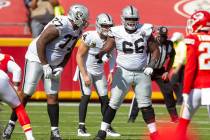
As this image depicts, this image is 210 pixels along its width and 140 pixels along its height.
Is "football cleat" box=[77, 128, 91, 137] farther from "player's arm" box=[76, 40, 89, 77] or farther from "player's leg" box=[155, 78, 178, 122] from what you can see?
"player's leg" box=[155, 78, 178, 122]

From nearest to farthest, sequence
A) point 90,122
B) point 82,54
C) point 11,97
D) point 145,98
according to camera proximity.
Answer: point 11,97 < point 145,98 < point 82,54 < point 90,122

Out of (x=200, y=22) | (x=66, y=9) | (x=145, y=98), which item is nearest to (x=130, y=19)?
(x=145, y=98)

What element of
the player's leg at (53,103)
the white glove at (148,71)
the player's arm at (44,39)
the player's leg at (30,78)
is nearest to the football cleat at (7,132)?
the player's leg at (30,78)

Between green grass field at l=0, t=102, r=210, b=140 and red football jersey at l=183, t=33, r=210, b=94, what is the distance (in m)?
1.67

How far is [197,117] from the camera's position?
1527 centimetres

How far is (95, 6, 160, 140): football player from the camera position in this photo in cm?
1068

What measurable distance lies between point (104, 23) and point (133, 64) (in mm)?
1476

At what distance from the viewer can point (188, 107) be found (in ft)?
32.2

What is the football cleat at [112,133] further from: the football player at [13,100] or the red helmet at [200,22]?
the red helmet at [200,22]

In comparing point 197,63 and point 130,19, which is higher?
point 130,19

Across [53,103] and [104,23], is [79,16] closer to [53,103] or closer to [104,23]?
[53,103]

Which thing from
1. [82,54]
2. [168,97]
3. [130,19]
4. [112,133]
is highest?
[130,19]

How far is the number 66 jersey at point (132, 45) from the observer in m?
10.7

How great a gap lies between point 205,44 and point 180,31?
953 centimetres
